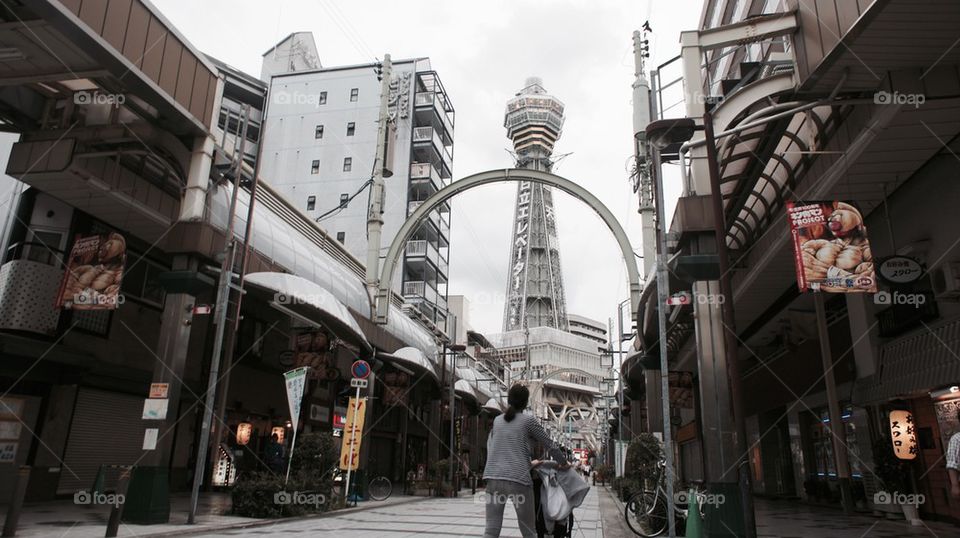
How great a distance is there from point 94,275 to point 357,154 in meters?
43.2

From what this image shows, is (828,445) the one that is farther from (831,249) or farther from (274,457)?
(274,457)

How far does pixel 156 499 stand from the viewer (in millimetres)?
11680

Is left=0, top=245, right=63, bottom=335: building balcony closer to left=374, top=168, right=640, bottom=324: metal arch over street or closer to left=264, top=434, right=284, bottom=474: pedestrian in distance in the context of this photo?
left=264, top=434, right=284, bottom=474: pedestrian in distance

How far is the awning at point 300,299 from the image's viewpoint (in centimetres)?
1557

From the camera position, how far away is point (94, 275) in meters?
12.3

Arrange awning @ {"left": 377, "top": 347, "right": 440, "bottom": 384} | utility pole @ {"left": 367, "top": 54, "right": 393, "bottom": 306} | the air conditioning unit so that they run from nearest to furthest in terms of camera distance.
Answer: the air conditioning unit < awning @ {"left": 377, "top": 347, "right": 440, "bottom": 384} < utility pole @ {"left": 367, "top": 54, "right": 393, "bottom": 306}

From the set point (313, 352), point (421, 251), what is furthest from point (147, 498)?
point (421, 251)

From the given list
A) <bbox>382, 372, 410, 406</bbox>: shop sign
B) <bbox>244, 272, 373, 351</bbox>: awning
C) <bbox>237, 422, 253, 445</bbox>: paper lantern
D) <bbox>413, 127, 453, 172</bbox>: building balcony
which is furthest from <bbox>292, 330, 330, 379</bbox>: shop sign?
<bbox>413, 127, 453, 172</bbox>: building balcony

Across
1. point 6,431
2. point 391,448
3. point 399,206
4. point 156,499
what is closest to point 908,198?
point 156,499

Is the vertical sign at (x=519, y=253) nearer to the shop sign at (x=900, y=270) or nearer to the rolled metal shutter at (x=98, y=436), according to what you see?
the rolled metal shutter at (x=98, y=436)

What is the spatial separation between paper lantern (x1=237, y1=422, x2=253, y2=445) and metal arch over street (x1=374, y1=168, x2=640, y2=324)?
6253mm

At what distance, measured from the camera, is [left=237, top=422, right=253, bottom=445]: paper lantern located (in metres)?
21.3

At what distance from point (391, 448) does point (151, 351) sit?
65.0ft

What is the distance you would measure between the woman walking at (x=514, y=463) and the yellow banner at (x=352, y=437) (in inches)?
484
